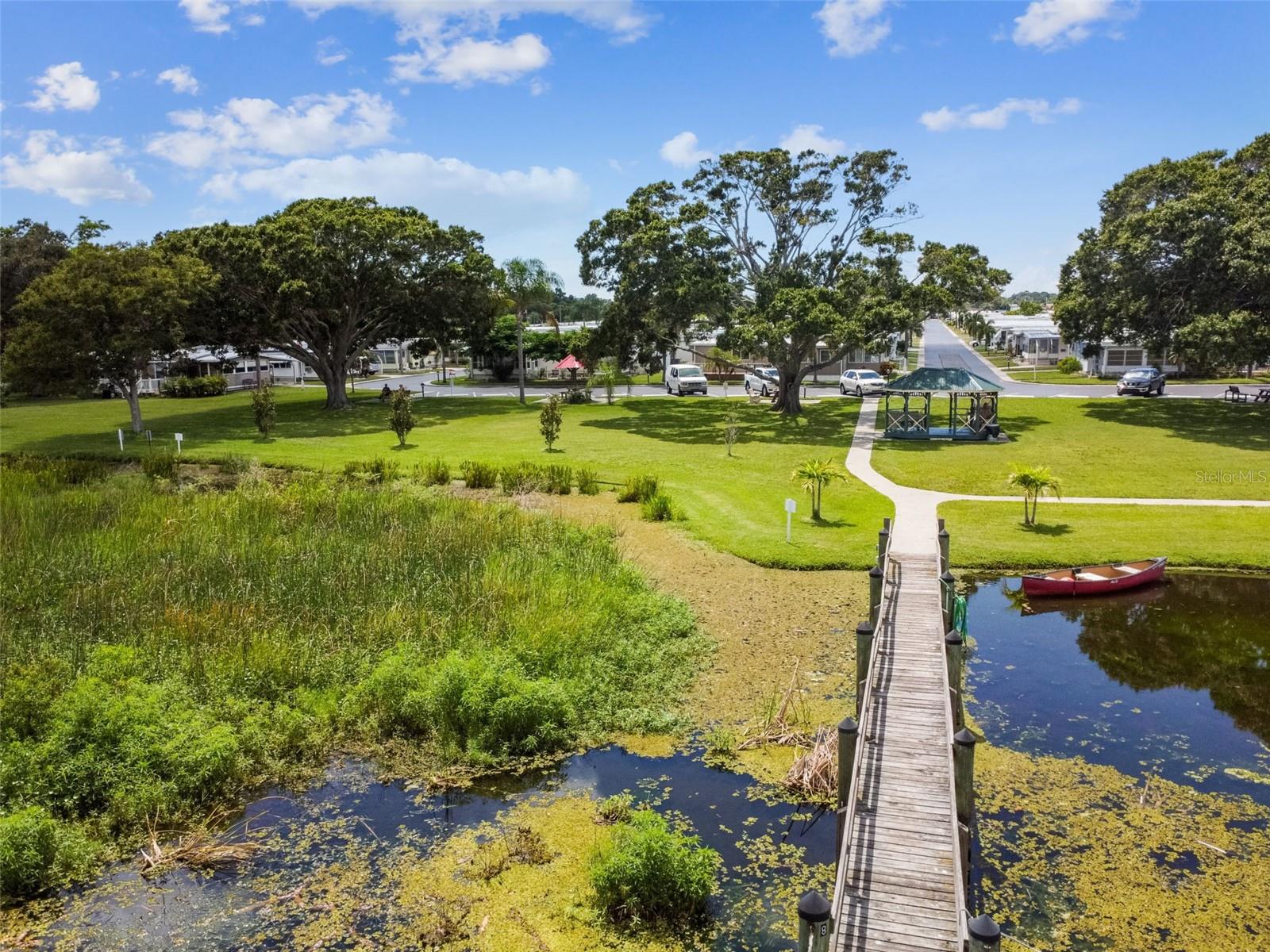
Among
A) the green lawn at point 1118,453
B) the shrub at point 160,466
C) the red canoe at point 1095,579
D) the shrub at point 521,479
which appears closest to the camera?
the red canoe at point 1095,579

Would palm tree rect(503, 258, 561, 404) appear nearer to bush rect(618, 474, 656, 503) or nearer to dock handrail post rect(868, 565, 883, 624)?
bush rect(618, 474, 656, 503)

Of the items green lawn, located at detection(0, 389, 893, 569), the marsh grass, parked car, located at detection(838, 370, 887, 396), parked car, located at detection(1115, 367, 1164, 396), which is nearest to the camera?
the marsh grass

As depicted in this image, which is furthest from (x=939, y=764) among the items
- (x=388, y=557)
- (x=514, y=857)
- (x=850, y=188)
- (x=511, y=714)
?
(x=850, y=188)

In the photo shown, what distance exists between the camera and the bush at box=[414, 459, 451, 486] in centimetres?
2966

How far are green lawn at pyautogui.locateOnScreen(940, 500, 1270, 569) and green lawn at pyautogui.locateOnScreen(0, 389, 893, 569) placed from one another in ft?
8.19

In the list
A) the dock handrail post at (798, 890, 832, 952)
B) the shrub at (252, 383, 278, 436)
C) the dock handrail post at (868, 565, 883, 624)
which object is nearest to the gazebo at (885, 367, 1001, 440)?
the dock handrail post at (868, 565, 883, 624)

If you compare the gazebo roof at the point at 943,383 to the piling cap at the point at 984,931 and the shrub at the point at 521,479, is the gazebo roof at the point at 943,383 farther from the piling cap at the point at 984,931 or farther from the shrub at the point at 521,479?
the piling cap at the point at 984,931

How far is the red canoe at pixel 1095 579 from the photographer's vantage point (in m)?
19.2

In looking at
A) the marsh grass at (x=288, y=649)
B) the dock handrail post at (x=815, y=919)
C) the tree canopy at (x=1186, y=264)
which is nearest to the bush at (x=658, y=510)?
the marsh grass at (x=288, y=649)

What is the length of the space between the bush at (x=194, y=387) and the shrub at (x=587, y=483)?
132 feet

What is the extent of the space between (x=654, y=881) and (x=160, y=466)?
27724mm

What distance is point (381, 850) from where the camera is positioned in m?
10.8

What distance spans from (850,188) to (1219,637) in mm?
32961

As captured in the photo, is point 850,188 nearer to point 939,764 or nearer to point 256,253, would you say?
point 256,253
